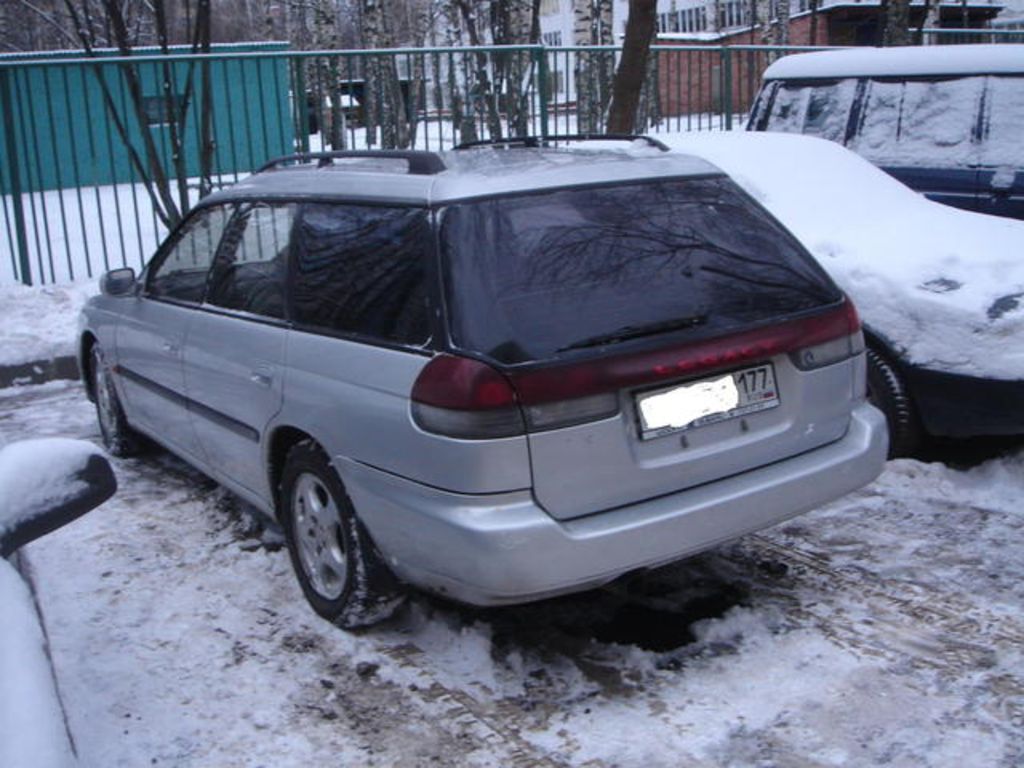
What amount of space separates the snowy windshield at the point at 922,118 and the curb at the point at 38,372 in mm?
5532

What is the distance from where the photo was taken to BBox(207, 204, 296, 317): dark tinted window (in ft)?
14.0

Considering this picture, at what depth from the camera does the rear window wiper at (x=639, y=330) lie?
3.34m

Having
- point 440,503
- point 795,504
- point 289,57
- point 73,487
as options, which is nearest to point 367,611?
point 440,503

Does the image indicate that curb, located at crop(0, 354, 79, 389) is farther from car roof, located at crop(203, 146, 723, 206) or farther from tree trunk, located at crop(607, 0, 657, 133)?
tree trunk, located at crop(607, 0, 657, 133)

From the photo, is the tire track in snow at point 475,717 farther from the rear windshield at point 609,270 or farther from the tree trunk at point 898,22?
the tree trunk at point 898,22

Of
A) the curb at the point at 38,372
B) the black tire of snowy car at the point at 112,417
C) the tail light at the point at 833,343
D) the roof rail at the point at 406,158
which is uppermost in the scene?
the roof rail at the point at 406,158

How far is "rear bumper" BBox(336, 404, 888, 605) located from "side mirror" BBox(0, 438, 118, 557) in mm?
1254

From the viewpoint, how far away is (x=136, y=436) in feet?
20.1

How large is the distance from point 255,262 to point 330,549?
122cm

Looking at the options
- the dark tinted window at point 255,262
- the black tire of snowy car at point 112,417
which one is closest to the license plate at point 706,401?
the dark tinted window at point 255,262

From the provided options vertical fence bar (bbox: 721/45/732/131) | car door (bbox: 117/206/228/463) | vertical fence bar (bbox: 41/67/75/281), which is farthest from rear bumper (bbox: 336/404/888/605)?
vertical fence bar (bbox: 721/45/732/131)

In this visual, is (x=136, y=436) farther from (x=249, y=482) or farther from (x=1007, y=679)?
(x=1007, y=679)

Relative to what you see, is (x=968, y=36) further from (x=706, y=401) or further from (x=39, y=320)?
(x=706, y=401)

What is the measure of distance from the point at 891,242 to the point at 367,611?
10.6 ft
